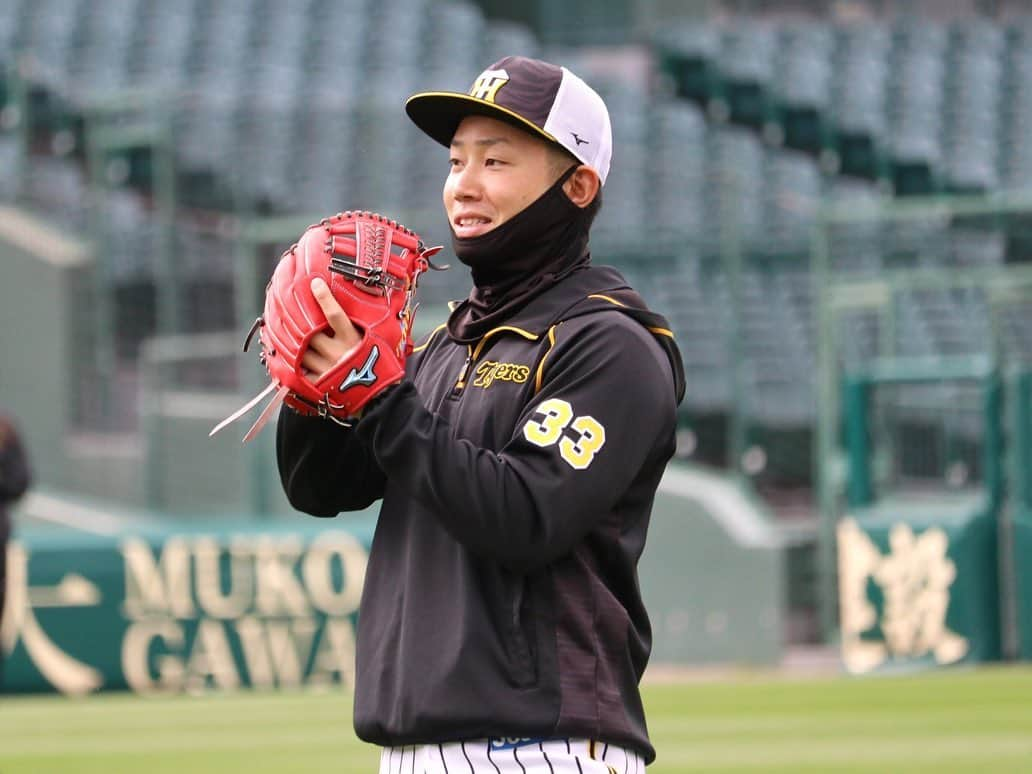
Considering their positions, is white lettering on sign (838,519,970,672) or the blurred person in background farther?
white lettering on sign (838,519,970,672)

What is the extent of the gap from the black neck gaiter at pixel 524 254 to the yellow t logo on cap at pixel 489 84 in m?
0.16

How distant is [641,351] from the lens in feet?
8.95

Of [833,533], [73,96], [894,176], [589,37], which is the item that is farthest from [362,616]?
[589,37]

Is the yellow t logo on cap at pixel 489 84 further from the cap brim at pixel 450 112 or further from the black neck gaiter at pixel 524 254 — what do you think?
the black neck gaiter at pixel 524 254

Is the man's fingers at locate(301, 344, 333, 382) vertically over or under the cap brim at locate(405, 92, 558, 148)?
under

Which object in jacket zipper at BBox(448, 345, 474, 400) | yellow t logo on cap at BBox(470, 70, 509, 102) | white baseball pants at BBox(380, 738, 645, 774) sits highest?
yellow t logo on cap at BBox(470, 70, 509, 102)

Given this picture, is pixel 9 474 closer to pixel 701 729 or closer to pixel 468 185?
pixel 701 729

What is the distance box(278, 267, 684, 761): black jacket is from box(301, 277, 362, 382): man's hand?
0.09 m

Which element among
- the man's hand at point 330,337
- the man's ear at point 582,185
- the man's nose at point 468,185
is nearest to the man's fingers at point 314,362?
the man's hand at point 330,337

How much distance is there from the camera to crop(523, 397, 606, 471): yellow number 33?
103 inches

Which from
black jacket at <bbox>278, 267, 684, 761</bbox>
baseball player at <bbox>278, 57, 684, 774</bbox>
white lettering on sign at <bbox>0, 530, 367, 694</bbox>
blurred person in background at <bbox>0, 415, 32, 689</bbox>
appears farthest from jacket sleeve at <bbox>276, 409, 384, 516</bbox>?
white lettering on sign at <bbox>0, 530, 367, 694</bbox>

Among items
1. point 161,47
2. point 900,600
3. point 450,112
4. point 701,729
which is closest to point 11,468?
point 701,729

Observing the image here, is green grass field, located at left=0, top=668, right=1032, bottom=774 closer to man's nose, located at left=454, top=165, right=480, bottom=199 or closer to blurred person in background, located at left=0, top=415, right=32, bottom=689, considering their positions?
blurred person in background, located at left=0, top=415, right=32, bottom=689

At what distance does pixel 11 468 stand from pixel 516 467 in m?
8.30
